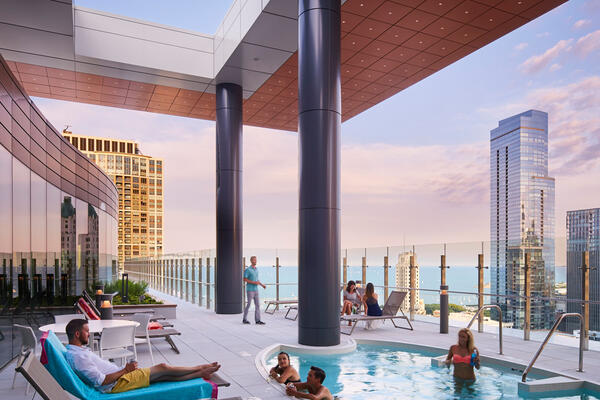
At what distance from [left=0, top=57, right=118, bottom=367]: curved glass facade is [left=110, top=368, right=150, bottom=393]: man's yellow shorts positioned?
3330mm

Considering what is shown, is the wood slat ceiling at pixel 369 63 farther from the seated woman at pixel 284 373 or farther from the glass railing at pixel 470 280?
the seated woman at pixel 284 373

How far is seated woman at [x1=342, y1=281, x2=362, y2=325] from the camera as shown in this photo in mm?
11930

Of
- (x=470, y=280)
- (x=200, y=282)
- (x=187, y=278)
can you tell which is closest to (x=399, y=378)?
(x=470, y=280)

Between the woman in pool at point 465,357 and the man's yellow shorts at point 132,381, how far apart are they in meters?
4.35

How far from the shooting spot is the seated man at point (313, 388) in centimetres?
546

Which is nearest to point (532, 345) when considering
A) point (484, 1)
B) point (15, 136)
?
point (484, 1)

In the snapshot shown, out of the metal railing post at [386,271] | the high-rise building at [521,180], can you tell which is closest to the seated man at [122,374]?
the metal railing post at [386,271]

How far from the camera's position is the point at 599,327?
8.50 metres

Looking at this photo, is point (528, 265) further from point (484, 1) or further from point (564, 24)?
point (564, 24)

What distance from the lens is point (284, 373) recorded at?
6.05 meters

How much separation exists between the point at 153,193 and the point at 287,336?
13406 centimetres

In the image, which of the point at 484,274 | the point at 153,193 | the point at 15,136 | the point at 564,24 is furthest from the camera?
the point at 153,193

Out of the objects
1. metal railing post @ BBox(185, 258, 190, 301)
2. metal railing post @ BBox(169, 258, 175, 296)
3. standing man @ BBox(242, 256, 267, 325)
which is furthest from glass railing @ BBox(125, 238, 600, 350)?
metal railing post @ BBox(169, 258, 175, 296)

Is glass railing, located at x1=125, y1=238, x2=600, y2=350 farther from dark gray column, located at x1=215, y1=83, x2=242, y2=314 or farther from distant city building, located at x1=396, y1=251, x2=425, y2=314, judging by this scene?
dark gray column, located at x1=215, y1=83, x2=242, y2=314
